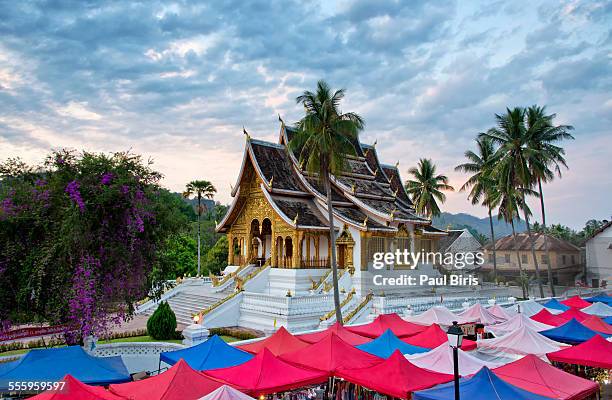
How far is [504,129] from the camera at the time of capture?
2916 centimetres

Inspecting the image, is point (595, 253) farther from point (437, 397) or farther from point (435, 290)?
point (437, 397)

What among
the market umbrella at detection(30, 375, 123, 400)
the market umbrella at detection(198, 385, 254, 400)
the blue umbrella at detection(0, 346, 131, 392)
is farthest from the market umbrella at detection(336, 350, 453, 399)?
the blue umbrella at detection(0, 346, 131, 392)

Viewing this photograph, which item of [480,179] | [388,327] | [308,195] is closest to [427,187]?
[480,179]

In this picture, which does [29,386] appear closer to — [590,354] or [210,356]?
[210,356]

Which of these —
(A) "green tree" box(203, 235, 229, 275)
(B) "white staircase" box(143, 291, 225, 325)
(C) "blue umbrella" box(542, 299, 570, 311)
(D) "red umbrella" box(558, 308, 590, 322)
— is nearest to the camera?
(D) "red umbrella" box(558, 308, 590, 322)

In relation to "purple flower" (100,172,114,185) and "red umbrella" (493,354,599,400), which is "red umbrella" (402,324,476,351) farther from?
"purple flower" (100,172,114,185)

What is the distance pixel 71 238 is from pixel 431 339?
29.5 ft

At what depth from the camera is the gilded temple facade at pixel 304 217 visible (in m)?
23.9

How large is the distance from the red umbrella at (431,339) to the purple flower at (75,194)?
8768 millimetres

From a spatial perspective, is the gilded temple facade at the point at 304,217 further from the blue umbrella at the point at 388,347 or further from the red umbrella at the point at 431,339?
the blue umbrella at the point at 388,347

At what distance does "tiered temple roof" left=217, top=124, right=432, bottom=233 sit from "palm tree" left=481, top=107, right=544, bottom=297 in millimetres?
5468

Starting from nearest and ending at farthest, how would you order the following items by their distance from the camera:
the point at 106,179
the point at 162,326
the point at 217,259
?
the point at 106,179 < the point at 162,326 < the point at 217,259

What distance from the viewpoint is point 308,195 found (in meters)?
25.9

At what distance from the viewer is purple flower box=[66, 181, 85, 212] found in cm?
925
